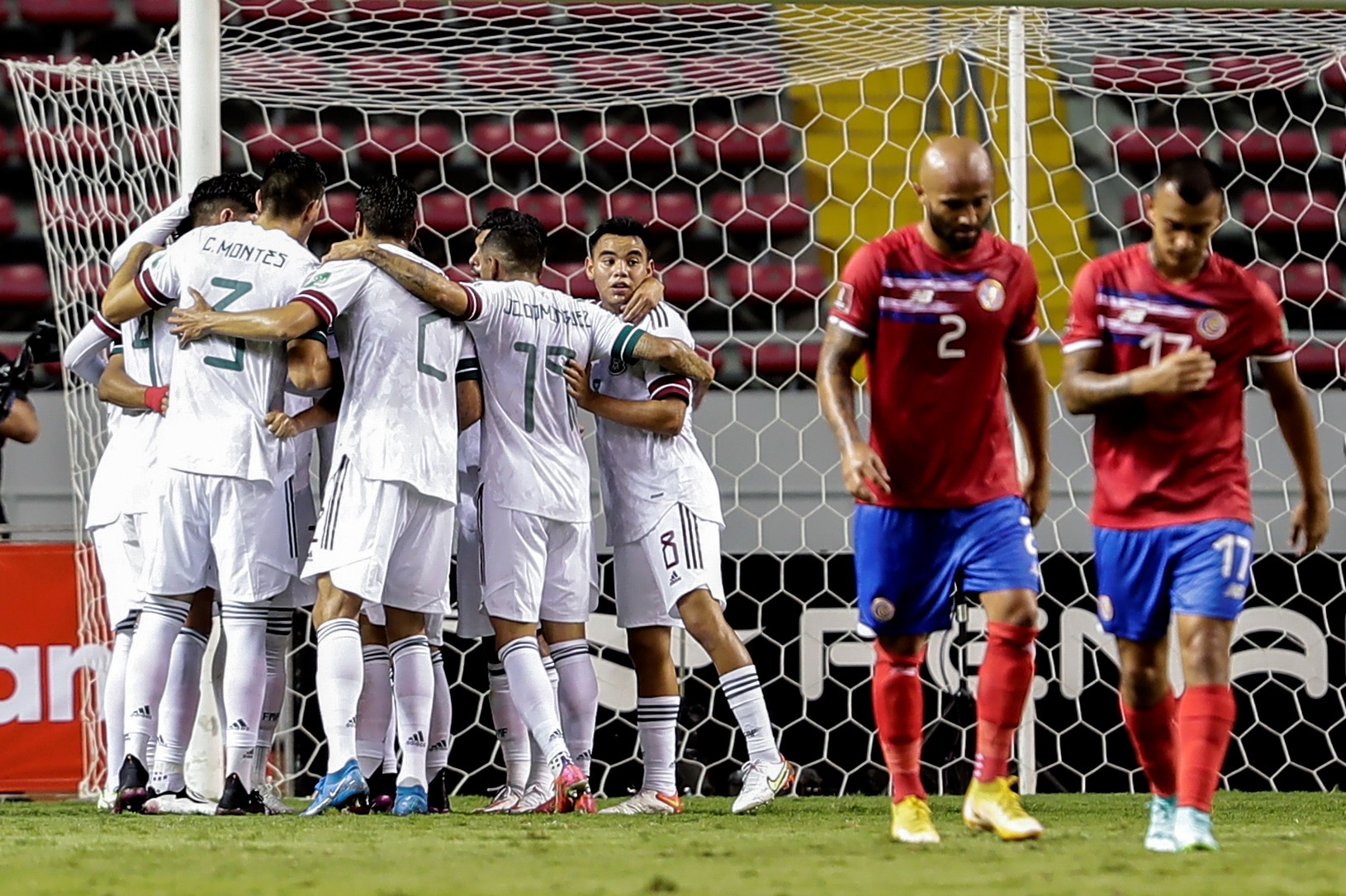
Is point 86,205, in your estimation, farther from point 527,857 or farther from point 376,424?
point 527,857

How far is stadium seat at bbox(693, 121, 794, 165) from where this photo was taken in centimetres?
891

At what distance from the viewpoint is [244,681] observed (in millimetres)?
4605

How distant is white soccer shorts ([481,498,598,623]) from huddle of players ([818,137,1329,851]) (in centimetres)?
131

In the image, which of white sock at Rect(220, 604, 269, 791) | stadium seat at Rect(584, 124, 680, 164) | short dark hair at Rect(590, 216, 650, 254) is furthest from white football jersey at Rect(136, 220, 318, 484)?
stadium seat at Rect(584, 124, 680, 164)

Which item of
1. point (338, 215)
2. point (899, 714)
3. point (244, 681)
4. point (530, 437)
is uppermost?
point (338, 215)

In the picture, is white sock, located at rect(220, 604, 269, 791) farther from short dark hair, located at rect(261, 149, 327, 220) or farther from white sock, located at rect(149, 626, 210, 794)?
short dark hair, located at rect(261, 149, 327, 220)

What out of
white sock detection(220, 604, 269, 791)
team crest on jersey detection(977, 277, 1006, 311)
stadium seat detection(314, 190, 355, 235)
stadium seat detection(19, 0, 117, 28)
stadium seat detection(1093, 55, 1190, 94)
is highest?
stadium seat detection(19, 0, 117, 28)

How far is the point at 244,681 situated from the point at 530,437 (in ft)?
3.34

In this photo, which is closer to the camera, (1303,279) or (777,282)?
(1303,279)

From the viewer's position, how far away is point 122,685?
204 inches

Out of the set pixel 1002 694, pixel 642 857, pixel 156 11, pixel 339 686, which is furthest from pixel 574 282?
pixel 642 857

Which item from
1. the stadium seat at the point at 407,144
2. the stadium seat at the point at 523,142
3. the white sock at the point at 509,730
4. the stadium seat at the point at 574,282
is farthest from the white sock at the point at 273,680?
the stadium seat at the point at 523,142

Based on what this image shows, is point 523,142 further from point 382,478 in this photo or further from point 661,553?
point 382,478

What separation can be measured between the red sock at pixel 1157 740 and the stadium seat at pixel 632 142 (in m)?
5.60
